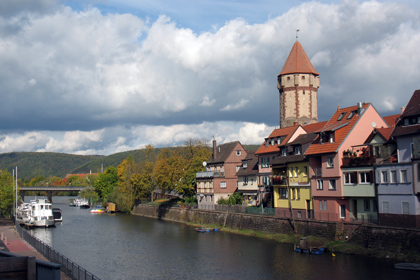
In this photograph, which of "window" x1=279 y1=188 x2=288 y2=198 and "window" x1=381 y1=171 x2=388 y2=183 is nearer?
"window" x1=381 y1=171 x2=388 y2=183

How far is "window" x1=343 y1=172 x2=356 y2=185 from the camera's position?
46.7m

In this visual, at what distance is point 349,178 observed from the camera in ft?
155

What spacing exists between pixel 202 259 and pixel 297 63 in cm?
5030

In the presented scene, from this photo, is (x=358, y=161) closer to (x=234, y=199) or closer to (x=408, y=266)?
(x=408, y=266)

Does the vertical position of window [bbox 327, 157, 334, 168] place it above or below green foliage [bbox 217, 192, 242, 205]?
above

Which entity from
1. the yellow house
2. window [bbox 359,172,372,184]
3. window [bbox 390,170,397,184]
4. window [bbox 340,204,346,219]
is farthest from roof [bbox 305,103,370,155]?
window [bbox 390,170,397,184]

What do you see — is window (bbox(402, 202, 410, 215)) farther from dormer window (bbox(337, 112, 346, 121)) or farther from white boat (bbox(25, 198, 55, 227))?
white boat (bbox(25, 198, 55, 227))

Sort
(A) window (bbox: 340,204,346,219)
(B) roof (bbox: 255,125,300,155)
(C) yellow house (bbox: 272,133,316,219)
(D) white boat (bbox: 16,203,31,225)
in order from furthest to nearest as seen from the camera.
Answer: (D) white boat (bbox: 16,203,31,225)
(B) roof (bbox: 255,125,300,155)
(C) yellow house (bbox: 272,133,316,219)
(A) window (bbox: 340,204,346,219)

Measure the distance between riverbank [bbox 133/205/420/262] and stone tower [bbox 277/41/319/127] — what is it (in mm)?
24201

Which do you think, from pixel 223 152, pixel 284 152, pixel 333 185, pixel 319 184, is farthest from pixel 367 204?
pixel 223 152

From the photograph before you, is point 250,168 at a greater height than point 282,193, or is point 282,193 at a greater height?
point 250,168

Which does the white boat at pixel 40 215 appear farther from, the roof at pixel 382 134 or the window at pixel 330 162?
the roof at pixel 382 134

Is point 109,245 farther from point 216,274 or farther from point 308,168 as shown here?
point 308,168

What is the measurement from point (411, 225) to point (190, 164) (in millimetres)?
56429
